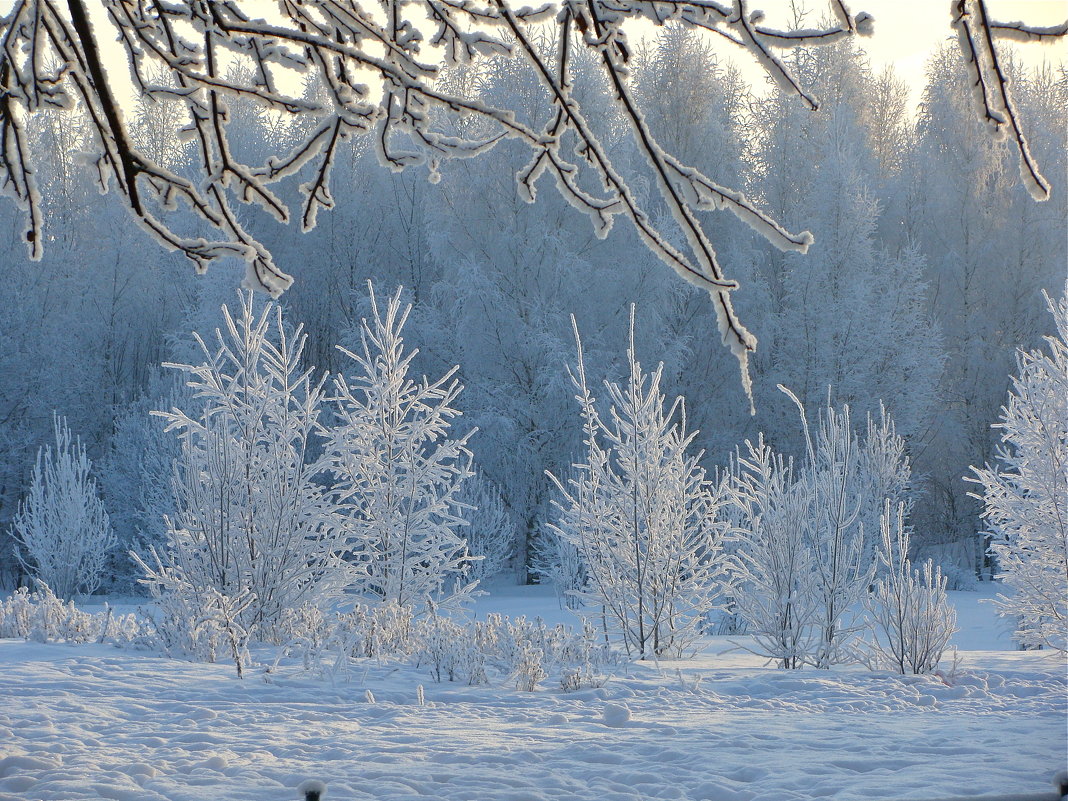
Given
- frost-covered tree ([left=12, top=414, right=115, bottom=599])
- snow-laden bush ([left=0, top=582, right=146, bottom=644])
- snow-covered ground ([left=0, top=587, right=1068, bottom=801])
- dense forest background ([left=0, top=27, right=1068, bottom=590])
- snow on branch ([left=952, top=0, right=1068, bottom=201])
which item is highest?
dense forest background ([left=0, top=27, right=1068, bottom=590])

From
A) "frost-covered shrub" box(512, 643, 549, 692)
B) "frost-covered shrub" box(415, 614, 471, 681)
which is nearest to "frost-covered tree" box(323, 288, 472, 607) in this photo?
"frost-covered shrub" box(415, 614, 471, 681)

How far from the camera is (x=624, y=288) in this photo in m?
18.3

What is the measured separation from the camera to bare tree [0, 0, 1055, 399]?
155 centimetres

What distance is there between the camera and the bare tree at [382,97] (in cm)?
155

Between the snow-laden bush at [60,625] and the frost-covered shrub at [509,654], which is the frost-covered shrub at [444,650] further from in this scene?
the snow-laden bush at [60,625]

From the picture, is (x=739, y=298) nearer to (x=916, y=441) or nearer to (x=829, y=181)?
(x=829, y=181)

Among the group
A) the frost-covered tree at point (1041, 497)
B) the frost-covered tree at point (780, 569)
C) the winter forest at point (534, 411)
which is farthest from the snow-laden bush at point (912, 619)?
the frost-covered tree at point (1041, 497)

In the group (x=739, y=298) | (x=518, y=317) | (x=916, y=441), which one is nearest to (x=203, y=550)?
(x=518, y=317)

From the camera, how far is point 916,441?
1920 centimetres

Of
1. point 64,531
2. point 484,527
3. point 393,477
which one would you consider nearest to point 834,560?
point 393,477

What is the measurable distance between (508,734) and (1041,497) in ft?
17.5

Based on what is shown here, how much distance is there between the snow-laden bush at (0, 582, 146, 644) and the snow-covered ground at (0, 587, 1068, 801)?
85 cm

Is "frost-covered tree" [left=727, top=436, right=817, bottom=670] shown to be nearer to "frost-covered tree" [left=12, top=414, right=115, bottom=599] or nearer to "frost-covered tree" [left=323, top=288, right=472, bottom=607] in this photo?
"frost-covered tree" [left=323, top=288, right=472, bottom=607]

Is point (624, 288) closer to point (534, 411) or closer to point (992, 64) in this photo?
point (534, 411)
